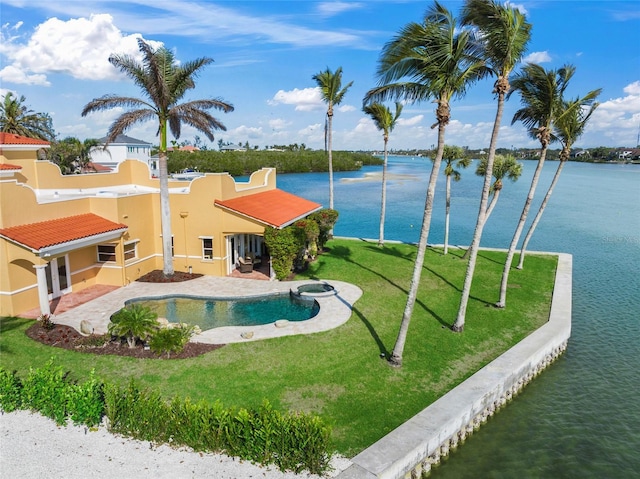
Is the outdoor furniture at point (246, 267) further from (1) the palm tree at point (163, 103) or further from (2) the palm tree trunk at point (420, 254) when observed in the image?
(2) the palm tree trunk at point (420, 254)

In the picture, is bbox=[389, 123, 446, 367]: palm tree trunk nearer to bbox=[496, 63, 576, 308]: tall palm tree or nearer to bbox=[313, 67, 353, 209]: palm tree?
bbox=[496, 63, 576, 308]: tall palm tree

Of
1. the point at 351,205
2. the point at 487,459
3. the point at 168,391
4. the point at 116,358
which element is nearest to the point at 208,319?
the point at 116,358

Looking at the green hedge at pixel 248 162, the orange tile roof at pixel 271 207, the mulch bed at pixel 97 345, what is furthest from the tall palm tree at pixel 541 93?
the green hedge at pixel 248 162

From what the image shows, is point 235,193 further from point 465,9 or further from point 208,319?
point 465,9

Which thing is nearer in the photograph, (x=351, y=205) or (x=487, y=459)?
(x=487, y=459)

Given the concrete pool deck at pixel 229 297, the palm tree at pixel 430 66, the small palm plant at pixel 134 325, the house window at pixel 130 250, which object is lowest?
the concrete pool deck at pixel 229 297
